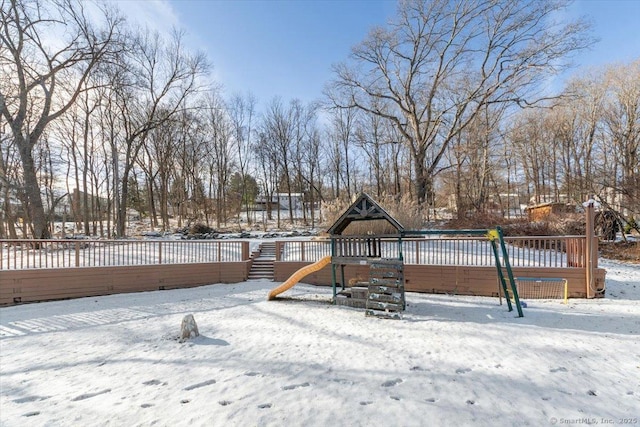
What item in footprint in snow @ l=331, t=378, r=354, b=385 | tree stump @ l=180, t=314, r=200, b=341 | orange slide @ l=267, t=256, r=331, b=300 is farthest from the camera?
orange slide @ l=267, t=256, r=331, b=300

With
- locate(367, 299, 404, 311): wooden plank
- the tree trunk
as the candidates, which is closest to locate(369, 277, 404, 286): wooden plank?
locate(367, 299, 404, 311): wooden plank

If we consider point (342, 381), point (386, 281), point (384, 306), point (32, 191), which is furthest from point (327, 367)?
point (32, 191)

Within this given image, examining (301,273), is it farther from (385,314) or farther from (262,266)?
(262,266)

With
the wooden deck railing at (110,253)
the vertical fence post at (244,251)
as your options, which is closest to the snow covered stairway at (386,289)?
the vertical fence post at (244,251)

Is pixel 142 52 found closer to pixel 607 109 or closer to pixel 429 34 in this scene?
pixel 429 34

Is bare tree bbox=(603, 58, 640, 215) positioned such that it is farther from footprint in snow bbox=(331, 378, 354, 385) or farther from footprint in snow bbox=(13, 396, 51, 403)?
footprint in snow bbox=(13, 396, 51, 403)

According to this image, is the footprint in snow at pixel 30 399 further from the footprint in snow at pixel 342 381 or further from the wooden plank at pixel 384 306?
the wooden plank at pixel 384 306

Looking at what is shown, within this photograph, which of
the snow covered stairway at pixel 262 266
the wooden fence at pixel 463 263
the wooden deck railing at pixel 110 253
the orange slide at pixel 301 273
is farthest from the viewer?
the snow covered stairway at pixel 262 266

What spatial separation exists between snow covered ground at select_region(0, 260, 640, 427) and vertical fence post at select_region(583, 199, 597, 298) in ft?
1.95

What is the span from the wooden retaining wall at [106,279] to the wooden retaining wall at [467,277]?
15.4 ft

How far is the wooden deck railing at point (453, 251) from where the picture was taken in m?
7.60

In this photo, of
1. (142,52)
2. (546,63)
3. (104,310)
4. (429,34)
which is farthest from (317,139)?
(104,310)

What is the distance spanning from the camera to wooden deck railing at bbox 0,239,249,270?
875cm

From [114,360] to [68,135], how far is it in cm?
2778
